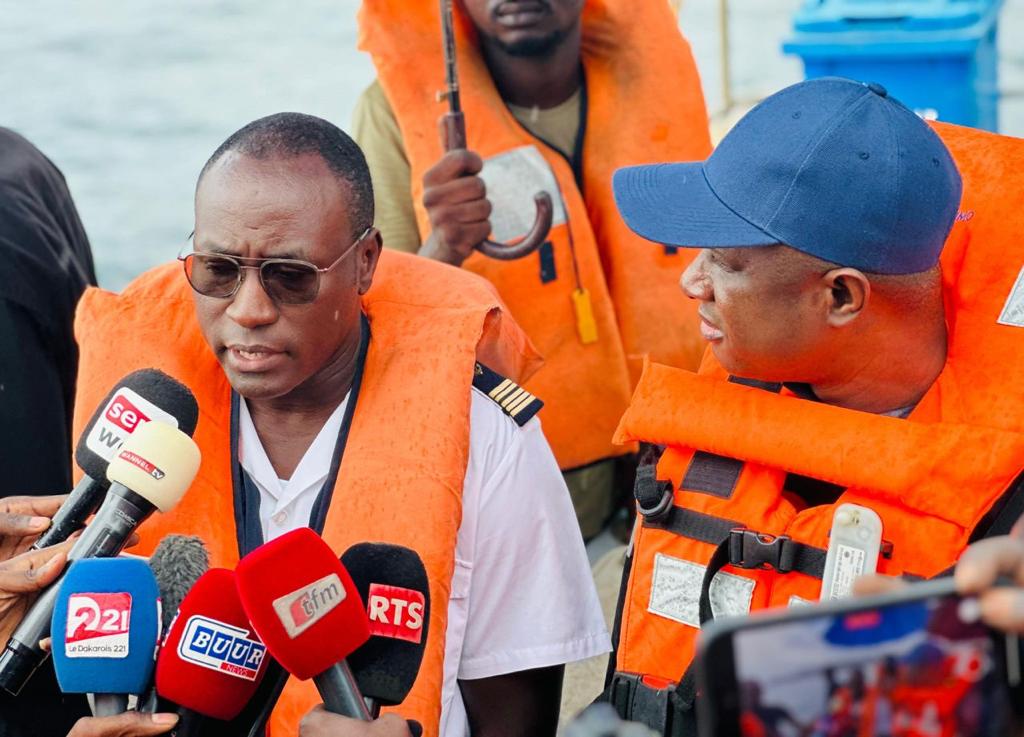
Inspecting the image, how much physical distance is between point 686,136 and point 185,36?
29.6ft

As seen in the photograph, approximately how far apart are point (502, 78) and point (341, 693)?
2564mm

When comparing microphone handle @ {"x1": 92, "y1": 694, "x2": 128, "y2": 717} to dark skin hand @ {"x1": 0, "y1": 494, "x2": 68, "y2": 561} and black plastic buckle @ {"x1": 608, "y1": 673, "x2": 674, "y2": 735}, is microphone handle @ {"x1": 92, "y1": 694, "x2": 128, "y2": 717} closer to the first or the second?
dark skin hand @ {"x1": 0, "y1": 494, "x2": 68, "y2": 561}

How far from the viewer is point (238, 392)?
8.76 feet

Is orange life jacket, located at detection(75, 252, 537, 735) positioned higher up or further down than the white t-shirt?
higher up

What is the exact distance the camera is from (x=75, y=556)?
81.5 inches

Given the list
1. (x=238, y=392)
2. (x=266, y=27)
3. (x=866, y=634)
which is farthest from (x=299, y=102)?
(x=866, y=634)

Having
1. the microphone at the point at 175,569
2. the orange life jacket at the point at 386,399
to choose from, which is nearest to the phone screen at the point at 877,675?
the microphone at the point at 175,569

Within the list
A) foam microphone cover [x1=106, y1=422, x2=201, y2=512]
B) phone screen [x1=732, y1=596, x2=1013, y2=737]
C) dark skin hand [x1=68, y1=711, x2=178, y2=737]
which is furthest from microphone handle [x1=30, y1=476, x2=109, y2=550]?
phone screen [x1=732, y1=596, x2=1013, y2=737]

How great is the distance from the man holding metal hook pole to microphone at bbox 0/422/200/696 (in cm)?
175

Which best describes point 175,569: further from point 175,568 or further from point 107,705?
point 107,705

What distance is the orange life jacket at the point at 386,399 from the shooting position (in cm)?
250

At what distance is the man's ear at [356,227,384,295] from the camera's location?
267 centimetres

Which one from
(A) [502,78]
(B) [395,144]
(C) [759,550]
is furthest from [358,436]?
(A) [502,78]

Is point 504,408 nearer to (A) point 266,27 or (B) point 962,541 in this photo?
(B) point 962,541
